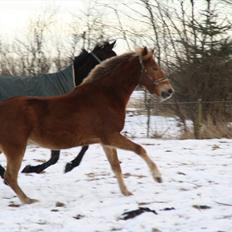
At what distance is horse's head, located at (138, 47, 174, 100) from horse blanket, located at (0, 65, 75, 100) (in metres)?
2.62

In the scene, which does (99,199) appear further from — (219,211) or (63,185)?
(219,211)

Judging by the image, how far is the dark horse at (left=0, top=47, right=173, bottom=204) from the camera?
19.2 feet

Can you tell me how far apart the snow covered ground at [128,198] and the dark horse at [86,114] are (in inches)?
14.9

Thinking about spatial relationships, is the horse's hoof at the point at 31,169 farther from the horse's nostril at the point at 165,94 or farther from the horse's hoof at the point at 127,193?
→ the horse's nostril at the point at 165,94

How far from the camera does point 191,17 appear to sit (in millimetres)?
16344

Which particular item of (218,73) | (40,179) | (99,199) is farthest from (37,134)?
(218,73)

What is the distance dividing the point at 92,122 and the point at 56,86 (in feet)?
9.26

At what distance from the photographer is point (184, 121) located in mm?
14414

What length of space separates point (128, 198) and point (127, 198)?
12 mm

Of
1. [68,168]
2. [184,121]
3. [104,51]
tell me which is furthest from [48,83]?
[184,121]

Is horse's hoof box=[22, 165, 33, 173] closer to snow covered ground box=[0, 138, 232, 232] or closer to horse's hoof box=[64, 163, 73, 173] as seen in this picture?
snow covered ground box=[0, 138, 232, 232]

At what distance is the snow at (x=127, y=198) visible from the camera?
4.80 m

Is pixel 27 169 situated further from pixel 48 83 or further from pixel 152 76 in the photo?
pixel 152 76

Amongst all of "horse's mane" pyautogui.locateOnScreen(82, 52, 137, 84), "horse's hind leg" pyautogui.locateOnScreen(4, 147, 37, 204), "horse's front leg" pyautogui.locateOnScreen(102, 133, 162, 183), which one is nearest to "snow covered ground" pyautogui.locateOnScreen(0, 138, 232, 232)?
"horse's hind leg" pyautogui.locateOnScreen(4, 147, 37, 204)
